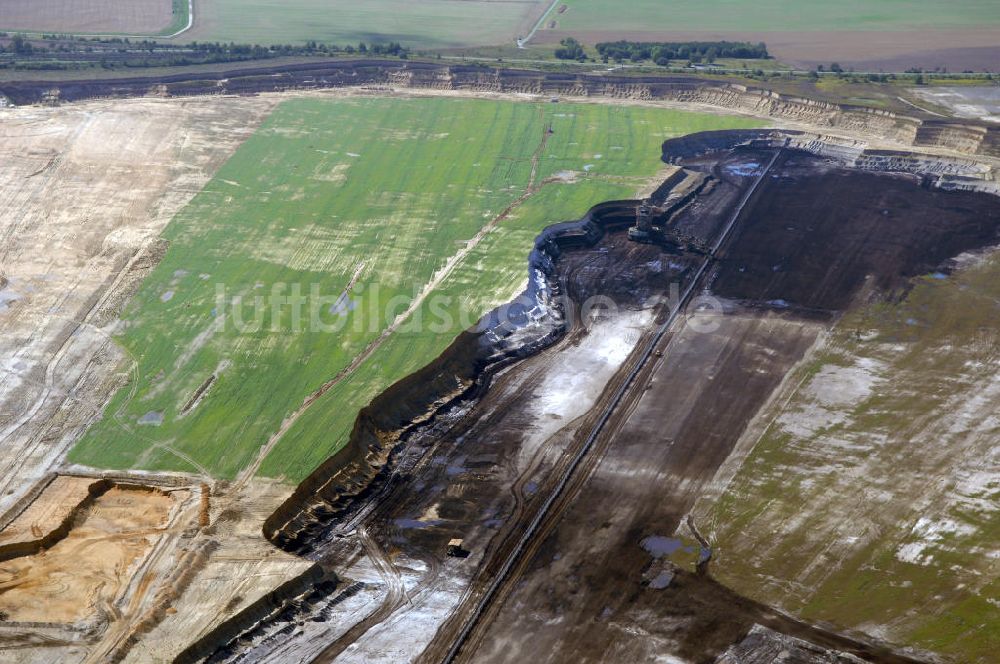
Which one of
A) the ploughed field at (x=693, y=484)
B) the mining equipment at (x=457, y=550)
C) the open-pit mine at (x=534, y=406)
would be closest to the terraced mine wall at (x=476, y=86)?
the open-pit mine at (x=534, y=406)

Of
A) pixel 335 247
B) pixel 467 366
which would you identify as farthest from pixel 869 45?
pixel 467 366

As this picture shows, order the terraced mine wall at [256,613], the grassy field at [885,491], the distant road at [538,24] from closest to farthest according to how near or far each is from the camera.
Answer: the terraced mine wall at [256,613] → the grassy field at [885,491] → the distant road at [538,24]

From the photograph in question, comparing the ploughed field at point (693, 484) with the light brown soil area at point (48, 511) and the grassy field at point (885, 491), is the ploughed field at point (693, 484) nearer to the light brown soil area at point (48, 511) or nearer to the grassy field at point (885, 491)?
the grassy field at point (885, 491)

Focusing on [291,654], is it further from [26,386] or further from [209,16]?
[209,16]

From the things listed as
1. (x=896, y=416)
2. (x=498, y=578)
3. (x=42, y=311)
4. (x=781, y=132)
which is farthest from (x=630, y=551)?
(x=781, y=132)

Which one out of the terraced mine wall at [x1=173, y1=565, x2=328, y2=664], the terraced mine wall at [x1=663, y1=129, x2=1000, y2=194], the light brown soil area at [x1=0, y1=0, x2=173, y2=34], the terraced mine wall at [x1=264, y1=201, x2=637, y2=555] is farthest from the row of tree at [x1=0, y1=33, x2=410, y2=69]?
the terraced mine wall at [x1=173, y1=565, x2=328, y2=664]
